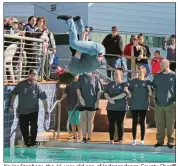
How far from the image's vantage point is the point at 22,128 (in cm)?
937

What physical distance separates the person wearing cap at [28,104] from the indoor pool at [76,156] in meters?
0.38

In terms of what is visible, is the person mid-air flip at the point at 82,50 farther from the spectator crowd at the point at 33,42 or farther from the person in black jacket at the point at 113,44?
the person in black jacket at the point at 113,44

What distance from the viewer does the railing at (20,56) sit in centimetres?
968

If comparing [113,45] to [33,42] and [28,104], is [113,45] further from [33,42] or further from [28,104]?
[28,104]

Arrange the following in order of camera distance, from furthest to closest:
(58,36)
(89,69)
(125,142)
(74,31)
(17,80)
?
1. (58,36)
2. (17,80)
3. (125,142)
4. (89,69)
5. (74,31)

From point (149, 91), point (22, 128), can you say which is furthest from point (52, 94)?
point (149, 91)

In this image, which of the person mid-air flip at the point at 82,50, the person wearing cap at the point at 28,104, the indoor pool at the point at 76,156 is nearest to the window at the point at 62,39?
the person wearing cap at the point at 28,104

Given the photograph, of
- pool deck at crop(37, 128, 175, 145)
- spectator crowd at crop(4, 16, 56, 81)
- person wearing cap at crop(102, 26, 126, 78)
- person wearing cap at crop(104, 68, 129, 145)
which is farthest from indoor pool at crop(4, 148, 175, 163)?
person wearing cap at crop(102, 26, 126, 78)

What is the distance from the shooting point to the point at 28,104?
9.33 m

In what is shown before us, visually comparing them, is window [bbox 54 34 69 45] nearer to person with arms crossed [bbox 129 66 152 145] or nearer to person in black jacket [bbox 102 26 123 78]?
person in black jacket [bbox 102 26 123 78]

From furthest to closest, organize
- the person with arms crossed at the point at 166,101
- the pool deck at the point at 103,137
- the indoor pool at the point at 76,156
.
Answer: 1. the pool deck at the point at 103,137
2. the person with arms crossed at the point at 166,101
3. the indoor pool at the point at 76,156

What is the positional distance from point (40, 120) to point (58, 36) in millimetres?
5145

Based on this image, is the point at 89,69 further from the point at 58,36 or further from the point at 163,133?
the point at 58,36

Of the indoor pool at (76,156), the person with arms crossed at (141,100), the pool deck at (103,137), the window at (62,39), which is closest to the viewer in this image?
the indoor pool at (76,156)
